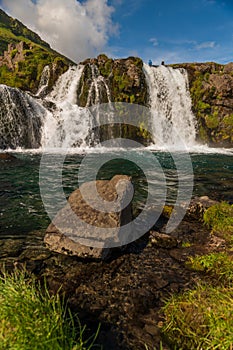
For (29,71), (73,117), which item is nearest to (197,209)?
(73,117)

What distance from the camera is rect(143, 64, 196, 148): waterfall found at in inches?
1563

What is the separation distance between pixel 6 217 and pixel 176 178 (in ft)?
40.0

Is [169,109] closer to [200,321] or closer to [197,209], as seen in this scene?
[197,209]

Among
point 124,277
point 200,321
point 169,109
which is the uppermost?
point 169,109

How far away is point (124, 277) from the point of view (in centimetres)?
621

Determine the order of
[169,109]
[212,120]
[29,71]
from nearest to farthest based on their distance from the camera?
[169,109], [212,120], [29,71]

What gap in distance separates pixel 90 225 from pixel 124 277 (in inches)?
70.3

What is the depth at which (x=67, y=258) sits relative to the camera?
6949 mm

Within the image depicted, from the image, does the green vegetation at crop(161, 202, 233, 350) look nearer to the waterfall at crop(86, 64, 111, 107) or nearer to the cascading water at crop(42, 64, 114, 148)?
the cascading water at crop(42, 64, 114, 148)

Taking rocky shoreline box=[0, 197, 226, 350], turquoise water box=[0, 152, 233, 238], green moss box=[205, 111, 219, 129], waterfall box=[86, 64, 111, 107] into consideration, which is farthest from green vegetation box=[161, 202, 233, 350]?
green moss box=[205, 111, 219, 129]

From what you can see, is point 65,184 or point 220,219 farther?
point 65,184

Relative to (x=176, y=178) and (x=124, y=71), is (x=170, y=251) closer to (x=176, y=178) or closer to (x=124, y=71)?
→ (x=176, y=178)

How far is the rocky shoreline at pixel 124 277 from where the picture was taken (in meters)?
4.65

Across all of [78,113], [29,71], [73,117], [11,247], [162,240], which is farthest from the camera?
[29,71]
